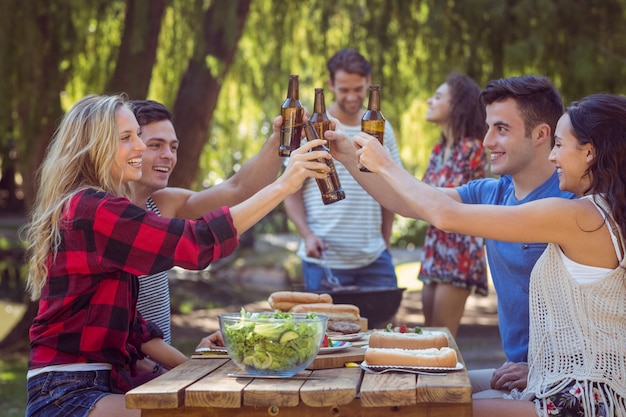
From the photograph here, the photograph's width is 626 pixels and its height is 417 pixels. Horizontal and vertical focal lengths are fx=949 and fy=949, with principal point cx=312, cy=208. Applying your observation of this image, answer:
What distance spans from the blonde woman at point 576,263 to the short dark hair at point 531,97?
619 millimetres

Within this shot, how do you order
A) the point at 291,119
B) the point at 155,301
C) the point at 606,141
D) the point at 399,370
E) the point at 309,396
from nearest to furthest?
1. the point at 309,396
2. the point at 399,370
3. the point at 606,141
4. the point at 291,119
5. the point at 155,301

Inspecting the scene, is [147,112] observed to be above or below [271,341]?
above

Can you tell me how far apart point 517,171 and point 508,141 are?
0.13 m

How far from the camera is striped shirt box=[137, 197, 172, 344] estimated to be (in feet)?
12.8

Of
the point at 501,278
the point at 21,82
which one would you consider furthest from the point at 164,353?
the point at 21,82

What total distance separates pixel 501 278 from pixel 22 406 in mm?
4008

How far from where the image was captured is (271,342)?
8.93 feet

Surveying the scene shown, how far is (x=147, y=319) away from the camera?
3881 mm

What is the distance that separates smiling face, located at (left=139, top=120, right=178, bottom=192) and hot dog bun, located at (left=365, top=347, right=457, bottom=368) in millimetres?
1501

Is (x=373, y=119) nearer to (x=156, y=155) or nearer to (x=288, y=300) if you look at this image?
(x=288, y=300)

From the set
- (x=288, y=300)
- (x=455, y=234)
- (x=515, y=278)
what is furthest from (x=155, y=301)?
(x=455, y=234)

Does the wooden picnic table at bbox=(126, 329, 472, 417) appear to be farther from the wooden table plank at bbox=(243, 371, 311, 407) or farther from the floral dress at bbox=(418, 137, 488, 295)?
the floral dress at bbox=(418, 137, 488, 295)

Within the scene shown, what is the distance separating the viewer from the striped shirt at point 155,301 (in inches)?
153

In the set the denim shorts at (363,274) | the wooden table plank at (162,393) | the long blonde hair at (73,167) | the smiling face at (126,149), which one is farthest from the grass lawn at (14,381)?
the wooden table plank at (162,393)
